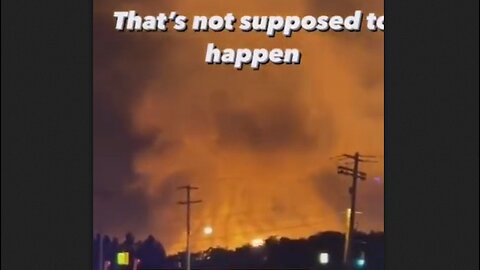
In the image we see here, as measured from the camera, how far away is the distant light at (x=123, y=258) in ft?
30.2

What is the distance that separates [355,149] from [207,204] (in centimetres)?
136

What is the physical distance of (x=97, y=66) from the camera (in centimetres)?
920

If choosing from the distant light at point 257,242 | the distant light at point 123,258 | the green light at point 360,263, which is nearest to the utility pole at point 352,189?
the green light at point 360,263

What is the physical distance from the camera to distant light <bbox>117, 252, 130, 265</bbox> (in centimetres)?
920

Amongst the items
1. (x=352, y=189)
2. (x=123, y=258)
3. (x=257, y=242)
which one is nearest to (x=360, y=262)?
(x=352, y=189)

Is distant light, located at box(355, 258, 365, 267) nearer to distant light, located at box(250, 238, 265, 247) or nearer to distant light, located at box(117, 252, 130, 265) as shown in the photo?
distant light, located at box(250, 238, 265, 247)

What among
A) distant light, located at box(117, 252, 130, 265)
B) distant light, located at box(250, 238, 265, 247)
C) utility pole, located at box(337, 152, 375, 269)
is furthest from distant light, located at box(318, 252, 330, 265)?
distant light, located at box(117, 252, 130, 265)

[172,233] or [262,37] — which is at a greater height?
[262,37]

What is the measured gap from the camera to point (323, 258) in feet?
30.3

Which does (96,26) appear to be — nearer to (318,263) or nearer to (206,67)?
(206,67)

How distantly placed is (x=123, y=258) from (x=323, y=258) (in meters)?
1.74

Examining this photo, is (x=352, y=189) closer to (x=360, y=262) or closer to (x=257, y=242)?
(x=360, y=262)

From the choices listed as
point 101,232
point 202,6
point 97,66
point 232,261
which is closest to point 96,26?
point 97,66

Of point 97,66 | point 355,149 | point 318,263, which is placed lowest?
point 318,263
